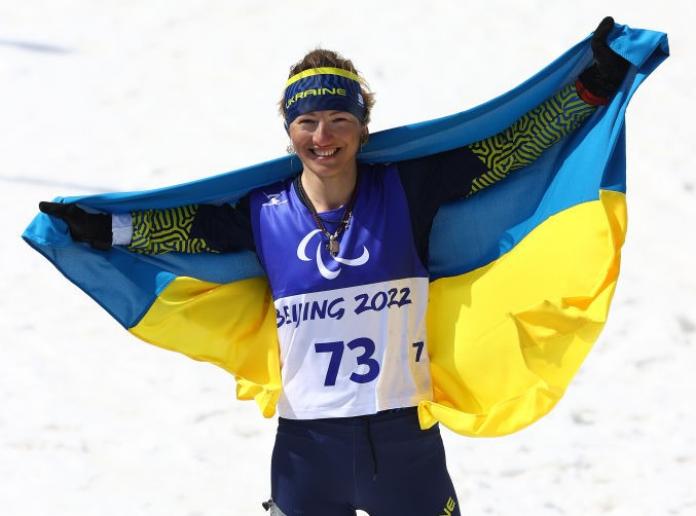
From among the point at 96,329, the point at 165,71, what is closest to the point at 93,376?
the point at 96,329

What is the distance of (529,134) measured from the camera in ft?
12.9

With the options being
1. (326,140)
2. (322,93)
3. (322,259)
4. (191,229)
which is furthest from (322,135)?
(191,229)

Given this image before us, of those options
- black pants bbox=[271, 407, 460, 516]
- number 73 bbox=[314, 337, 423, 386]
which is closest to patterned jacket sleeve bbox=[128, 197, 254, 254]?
number 73 bbox=[314, 337, 423, 386]

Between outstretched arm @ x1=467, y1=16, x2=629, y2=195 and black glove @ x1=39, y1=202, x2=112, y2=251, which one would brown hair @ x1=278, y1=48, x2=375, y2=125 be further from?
black glove @ x1=39, y1=202, x2=112, y2=251

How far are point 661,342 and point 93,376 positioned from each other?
318cm

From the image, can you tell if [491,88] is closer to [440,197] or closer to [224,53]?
[224,53]

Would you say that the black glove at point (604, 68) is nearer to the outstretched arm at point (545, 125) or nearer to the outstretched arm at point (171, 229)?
the outstretched arm at point (545, 125)

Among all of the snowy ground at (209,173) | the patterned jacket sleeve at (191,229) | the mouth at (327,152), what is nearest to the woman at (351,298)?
the mouth at (327,152)

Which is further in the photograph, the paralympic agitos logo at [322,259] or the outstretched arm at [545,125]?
the outstretched arm at [545,125]

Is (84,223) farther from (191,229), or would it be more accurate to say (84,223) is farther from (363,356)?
(363,356)

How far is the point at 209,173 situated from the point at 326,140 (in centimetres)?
496

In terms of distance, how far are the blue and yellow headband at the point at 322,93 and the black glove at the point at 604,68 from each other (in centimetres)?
76

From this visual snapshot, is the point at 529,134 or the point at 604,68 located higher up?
the point at 604,68

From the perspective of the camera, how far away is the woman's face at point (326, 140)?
364 cm
